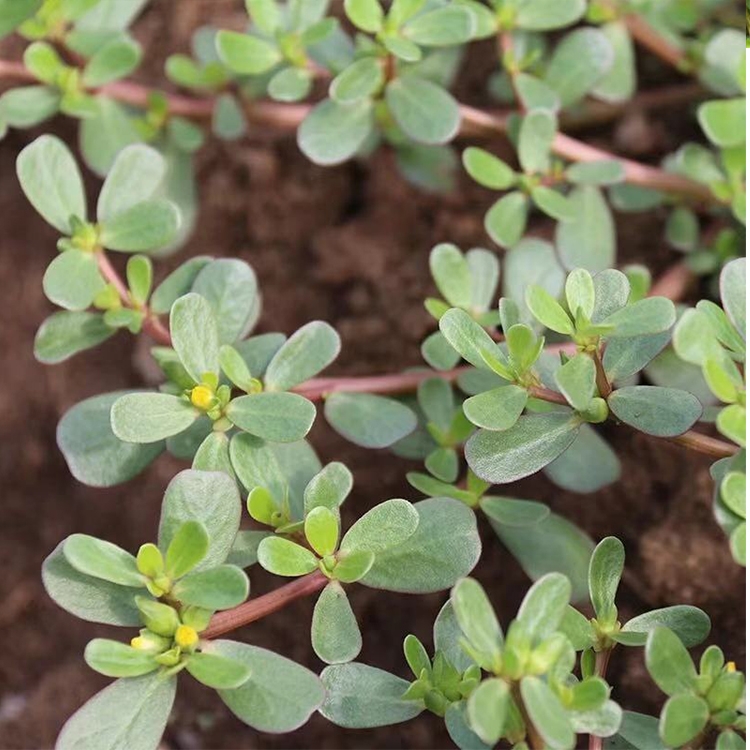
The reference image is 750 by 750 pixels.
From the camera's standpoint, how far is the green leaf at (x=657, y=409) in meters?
1.02

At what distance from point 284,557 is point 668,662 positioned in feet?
1.19

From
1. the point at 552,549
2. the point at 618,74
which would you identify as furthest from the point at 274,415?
the point at 618,74

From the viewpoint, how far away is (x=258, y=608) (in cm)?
103

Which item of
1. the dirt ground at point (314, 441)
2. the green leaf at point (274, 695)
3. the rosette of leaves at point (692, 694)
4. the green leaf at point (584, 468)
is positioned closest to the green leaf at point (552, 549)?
the green leaf at point (584, 468)

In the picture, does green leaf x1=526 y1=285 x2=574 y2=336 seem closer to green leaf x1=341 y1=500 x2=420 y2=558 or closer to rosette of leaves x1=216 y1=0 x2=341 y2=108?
green leaf x1=341 y1=500 x2=420 y2=558

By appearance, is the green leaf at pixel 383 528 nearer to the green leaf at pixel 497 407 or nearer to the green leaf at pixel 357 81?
the green leaf at pixel 497 407

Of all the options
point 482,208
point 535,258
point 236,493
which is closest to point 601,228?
point 535,258

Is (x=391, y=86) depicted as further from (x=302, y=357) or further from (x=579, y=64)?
(x=302, y=357)

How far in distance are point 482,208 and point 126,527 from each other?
0.78 m

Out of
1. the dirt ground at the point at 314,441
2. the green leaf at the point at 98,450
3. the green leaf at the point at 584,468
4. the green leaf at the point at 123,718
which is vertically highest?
the green leaf at the point at 98,450

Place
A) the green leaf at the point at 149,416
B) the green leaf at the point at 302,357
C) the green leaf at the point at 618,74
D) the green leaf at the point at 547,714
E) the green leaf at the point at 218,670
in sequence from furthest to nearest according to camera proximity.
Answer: the green leaf at the point at 618,74
the green leaf at the point at 302,357
the green leaf at the point at 149,416
the green leaf at the point at 218,670
the green leaf at the point at 547,714

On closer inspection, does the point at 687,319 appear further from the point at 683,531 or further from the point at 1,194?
the point at 1,194

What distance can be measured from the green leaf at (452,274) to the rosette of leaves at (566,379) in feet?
0.80

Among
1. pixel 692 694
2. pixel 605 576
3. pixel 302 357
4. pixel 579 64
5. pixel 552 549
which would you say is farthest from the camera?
pixel 579 64
